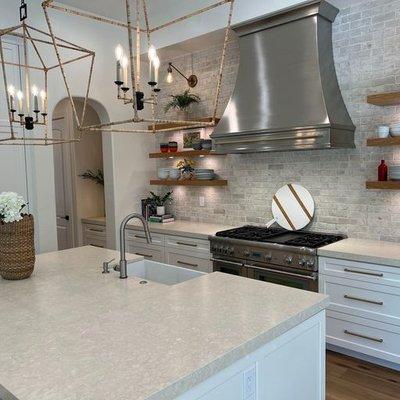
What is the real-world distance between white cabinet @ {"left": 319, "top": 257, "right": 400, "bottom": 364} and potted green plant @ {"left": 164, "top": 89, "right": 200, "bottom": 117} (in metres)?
2.56

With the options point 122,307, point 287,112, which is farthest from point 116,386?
point 287,112

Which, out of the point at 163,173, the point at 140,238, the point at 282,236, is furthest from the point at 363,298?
the point at 163,173

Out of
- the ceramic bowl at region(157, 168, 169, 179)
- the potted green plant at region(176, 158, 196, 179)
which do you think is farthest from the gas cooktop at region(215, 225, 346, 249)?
the ceramic bowl at region(157, 168, 169, 179)

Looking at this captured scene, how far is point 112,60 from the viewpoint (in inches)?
197

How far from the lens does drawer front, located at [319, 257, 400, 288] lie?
2.94 meters

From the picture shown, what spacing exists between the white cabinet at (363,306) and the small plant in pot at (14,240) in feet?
7.28

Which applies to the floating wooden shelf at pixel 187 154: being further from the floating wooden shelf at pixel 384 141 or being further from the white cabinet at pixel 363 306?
the white cabinet at pixel 363 306

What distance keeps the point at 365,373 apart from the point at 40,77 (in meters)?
4.12

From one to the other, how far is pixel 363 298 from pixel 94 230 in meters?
3.73

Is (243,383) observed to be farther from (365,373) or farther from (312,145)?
(312,145)

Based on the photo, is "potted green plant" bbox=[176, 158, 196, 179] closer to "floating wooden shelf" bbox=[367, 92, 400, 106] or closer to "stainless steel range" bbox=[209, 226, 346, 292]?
"stainless steel range" bbox=[209, 226, 346, 292]

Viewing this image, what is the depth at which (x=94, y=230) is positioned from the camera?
5.63 meters

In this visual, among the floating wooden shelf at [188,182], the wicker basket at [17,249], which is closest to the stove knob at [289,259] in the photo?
the floating wooden shelf at [188,182]

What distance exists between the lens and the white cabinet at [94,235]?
5461 millimetres
